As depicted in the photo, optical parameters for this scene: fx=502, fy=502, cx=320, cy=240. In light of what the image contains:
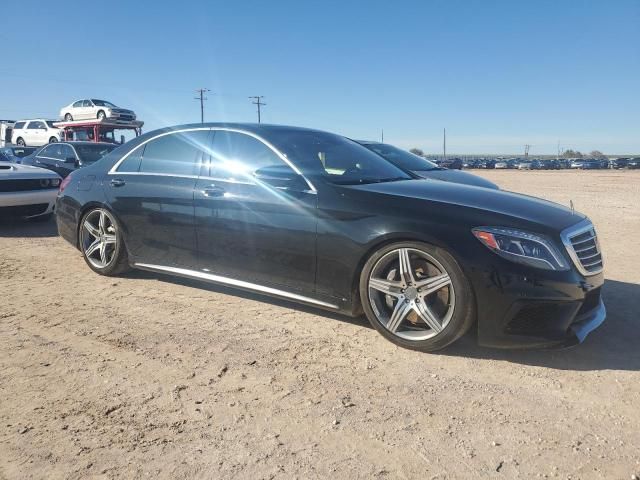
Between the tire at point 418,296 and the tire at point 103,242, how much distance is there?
2621 millimetres

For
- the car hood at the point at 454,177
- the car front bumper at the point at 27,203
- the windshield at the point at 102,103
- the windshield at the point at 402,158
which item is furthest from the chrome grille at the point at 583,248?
the windshield at the point at 102,103

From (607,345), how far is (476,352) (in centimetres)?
92

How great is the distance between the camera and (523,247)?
3.04 m

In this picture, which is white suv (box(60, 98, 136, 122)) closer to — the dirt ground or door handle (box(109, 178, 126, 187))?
door handle (box(109, 178, 126, 187))

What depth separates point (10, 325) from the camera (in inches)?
142

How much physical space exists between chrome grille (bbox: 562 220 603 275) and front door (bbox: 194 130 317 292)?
1680 millimetres

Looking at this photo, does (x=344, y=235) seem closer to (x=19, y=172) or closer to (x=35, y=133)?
(x=19, y=172)

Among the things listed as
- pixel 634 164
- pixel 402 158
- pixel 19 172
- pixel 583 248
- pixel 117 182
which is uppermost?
pixel 634 164

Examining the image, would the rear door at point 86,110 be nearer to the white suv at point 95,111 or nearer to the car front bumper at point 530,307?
the white suv at point 95,111

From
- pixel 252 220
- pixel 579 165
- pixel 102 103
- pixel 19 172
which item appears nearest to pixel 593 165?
pixel 579 165

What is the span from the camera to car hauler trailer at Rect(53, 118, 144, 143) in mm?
20594

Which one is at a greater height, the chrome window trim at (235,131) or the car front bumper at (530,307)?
the chrome window trim at (235,131)

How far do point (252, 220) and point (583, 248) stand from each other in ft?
7.65

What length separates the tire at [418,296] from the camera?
10.2 ft
